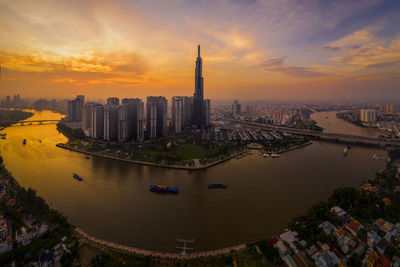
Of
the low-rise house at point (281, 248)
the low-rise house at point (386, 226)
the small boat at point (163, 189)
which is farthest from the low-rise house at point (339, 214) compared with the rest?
the small boat at point (163, 189)

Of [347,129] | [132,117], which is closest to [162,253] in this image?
[132,117]

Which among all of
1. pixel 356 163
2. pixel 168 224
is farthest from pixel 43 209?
pixel 356 163

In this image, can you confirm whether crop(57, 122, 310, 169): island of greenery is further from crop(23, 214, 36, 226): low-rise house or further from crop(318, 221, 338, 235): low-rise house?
crop(318, 221, 338, 235): low-rise house

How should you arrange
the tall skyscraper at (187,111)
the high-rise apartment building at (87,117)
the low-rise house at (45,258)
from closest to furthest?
the low-rise house at (45,258)
the high-rise apartment building at (87,117)
the tall skyscraper at (187,111)

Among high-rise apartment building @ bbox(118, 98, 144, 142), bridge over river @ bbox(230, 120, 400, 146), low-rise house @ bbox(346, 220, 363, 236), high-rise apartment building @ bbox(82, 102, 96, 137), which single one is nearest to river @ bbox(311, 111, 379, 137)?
bridge over river @ bbox(230, 120, 400, 146)

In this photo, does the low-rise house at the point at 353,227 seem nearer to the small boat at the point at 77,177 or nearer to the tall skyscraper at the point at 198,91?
the small boat at the point at 77,177

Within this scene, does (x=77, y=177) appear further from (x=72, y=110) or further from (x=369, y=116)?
(x=369, y=116)
